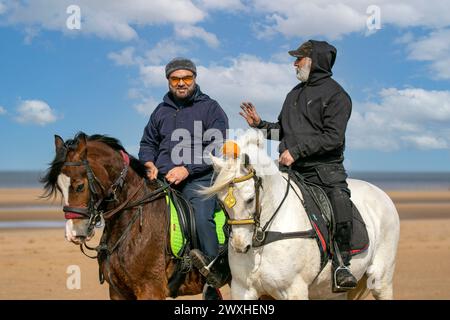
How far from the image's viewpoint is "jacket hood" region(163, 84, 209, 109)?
6.10 metres

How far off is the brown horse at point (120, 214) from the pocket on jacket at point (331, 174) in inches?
61.8

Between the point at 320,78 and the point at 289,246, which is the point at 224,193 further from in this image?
the point at 320,78

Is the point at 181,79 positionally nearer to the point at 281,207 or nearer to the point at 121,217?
the point at 121,217

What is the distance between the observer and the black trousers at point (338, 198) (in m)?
5.35

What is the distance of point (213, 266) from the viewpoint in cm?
564

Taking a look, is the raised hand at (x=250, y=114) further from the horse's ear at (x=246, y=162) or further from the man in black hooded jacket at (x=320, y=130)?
the horse's ear at (x=246, y=162)

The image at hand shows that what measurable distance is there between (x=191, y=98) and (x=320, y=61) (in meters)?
1.41

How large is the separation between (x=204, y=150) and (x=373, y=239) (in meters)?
2.01

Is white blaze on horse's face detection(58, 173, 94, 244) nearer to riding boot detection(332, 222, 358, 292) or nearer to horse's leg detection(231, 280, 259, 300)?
horse's leg detection(231, 280, 259, 300)

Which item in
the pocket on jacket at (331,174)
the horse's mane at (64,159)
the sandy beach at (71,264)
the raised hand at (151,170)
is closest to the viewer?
the horse's mane at (64,159)

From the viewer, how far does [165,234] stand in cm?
561

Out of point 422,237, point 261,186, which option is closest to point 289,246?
point 261,186

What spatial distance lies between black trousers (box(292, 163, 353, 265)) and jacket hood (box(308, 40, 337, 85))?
872mm

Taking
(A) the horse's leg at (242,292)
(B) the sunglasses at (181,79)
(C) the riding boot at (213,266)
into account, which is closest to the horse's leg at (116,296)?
(C) the riding boot at (213,266)
